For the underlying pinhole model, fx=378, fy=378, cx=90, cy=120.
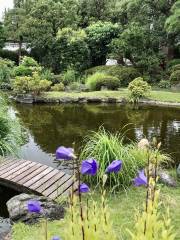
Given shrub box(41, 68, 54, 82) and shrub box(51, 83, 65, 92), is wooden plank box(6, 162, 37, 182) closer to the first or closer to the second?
shrub box(51, 83, 65, 92)

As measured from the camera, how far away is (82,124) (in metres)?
11.6

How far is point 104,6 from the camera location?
79.3 feet

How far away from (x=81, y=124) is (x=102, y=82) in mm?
6466

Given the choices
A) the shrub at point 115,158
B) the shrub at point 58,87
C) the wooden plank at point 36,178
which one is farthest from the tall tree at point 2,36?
the shrub at point 115,158

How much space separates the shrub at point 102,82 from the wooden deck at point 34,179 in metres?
11.4

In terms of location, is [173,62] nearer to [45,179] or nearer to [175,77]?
[175,77]

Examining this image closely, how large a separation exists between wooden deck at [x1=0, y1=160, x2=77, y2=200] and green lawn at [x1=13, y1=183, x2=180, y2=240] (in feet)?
2.10

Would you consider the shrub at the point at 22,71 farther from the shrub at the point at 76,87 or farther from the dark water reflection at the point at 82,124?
the dark water reflection at the point at 82,124


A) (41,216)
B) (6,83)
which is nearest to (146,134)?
(41,216)

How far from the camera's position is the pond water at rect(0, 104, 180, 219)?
9023 millimetres

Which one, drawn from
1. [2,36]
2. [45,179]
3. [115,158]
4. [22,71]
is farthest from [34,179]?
[2,36]

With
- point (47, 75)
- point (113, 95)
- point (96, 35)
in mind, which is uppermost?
point (96, 35)

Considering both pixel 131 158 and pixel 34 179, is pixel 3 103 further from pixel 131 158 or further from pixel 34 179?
pixel 131 158

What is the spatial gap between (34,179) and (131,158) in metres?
1.54
